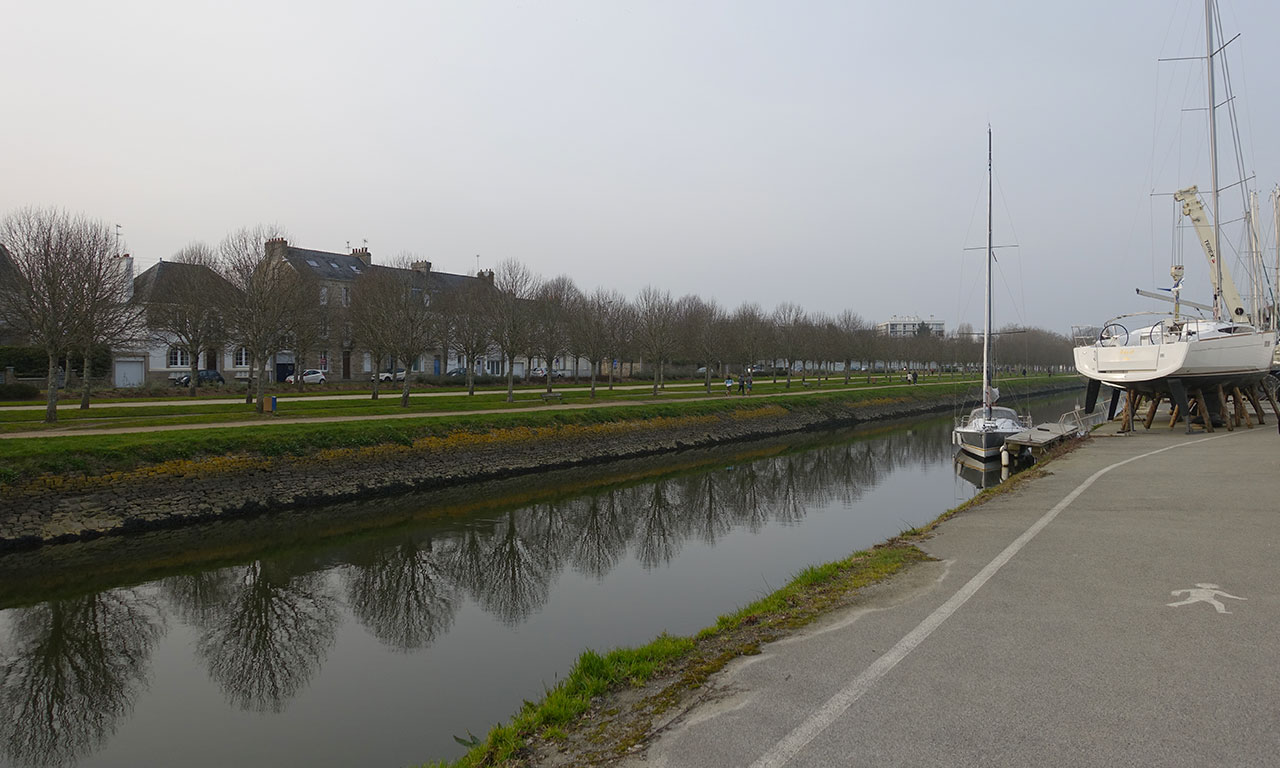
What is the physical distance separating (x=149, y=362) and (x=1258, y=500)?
5151 centimetres

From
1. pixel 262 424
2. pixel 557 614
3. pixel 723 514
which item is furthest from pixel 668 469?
pixel 557 614

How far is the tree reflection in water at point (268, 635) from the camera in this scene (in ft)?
32.0

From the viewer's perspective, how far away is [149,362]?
46.2 m

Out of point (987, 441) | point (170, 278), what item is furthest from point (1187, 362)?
point (170, 278)

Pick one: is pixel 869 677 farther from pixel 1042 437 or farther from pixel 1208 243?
pixel 1208 243

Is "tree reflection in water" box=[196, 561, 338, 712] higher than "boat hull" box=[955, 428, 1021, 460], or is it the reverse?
"boat hull" box=[955, 428, 1021, 460]

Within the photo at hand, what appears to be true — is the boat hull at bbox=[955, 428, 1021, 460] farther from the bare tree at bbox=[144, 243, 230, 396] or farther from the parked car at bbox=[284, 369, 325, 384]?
the parked car at bbox=[284, 369, 325, 384]

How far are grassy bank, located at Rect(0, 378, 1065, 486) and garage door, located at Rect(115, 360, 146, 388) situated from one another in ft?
81.2

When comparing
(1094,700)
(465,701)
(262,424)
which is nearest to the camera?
(1094,700)

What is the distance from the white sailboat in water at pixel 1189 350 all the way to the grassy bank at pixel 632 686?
23564 mm

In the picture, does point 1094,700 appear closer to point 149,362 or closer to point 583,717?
point 583,717

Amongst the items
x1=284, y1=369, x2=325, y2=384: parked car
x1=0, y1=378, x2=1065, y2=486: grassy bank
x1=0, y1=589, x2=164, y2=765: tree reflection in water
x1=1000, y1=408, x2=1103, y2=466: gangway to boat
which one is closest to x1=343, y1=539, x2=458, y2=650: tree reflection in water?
x1=0, y1=589, x2=164, y2=765: tree reflection in water

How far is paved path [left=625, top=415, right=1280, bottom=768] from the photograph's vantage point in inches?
174

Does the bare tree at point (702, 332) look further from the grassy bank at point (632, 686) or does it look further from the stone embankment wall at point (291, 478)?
the grassy bank at point (632, 686)
